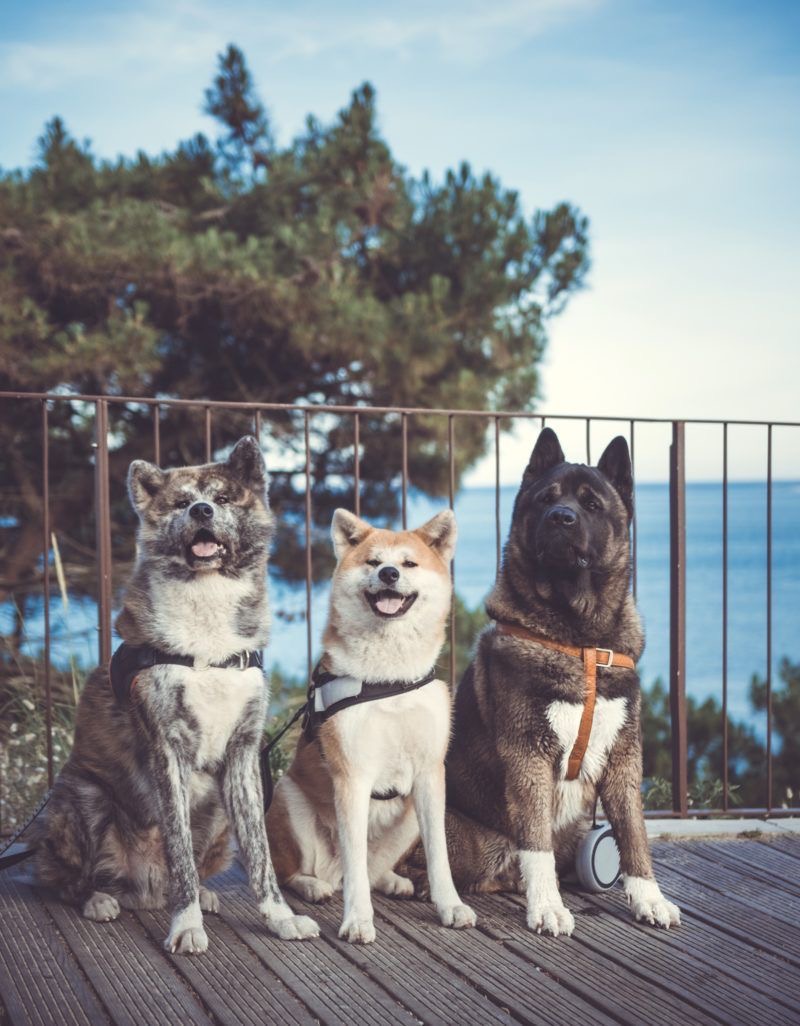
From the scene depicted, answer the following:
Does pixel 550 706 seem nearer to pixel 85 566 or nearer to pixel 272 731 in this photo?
pixel 272 731

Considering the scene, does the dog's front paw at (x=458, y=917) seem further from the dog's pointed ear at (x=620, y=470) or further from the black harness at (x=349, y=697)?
the dog's pointed ear at (x=620, y=470)

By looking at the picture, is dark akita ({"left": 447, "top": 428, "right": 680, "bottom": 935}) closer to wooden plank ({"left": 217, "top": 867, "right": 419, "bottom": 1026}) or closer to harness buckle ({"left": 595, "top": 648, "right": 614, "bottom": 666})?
harness buckle ({"left": 595, "top": 648, "right": 614, "bottom": 666})

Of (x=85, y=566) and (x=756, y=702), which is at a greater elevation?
(x=85, y=566)

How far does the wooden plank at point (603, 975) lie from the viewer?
1.95m

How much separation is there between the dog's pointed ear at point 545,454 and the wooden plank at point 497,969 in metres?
1.29

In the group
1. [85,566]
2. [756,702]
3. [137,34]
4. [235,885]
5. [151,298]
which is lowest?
[756,702]

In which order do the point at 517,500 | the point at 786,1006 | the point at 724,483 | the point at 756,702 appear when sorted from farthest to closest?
the point at 756,702 → the point at 724,483 → the point at 517,500 → the point at 786,1006

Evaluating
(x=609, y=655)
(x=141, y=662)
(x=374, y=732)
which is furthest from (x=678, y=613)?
(x=141, y=662)

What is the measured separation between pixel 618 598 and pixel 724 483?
874mm

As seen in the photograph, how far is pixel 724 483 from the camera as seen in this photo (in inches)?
126

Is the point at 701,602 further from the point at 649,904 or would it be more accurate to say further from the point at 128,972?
the point at 128,972

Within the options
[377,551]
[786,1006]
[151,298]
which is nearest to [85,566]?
[151,298]

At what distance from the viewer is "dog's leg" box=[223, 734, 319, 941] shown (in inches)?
95.9

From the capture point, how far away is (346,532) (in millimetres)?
2650
